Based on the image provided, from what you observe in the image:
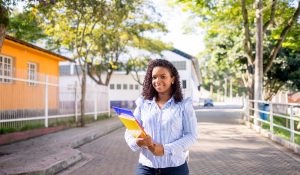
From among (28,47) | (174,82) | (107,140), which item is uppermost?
(28,47)

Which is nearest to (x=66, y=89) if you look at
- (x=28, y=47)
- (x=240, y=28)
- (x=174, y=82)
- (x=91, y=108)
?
(x=28, y=47)

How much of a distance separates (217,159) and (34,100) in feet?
22.7

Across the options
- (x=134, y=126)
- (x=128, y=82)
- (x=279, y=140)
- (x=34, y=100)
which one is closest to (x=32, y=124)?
(x=34, y=100)

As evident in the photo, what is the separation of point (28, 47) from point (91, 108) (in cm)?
490

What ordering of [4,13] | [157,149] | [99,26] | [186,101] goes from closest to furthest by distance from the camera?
1. [157,149]
2. [186,101]
3. [4,13]
4. [99,26]

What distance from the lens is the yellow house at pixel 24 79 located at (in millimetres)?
11406

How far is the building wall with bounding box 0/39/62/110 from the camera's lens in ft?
37.4

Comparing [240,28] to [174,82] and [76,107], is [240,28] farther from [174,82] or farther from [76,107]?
[174,82]

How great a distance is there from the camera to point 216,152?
9883 millimetres

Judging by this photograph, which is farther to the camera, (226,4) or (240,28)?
(240,28)

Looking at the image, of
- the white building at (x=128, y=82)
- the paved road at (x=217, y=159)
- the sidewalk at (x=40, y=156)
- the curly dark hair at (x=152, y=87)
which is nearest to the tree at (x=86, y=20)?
the sidewalk at (x=40, y=156)

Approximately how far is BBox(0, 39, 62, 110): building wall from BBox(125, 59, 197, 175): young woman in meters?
8.82

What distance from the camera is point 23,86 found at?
483 inches

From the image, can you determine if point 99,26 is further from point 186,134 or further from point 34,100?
point 186,134
